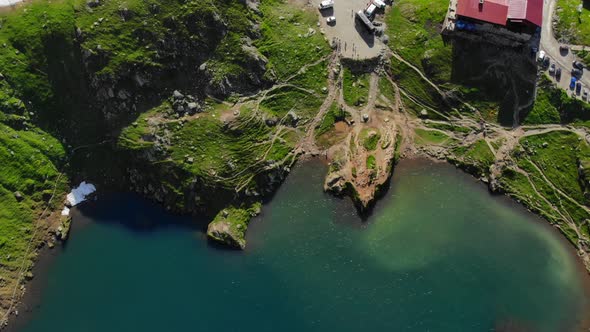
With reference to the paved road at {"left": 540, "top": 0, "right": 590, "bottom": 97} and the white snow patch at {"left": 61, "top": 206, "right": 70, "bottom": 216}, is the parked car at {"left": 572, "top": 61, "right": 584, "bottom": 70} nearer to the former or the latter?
the paved road at {"left": 540, "top": 0, "right": 590, "bottom": 97}

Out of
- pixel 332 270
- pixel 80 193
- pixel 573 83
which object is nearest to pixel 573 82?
pixel 573 83

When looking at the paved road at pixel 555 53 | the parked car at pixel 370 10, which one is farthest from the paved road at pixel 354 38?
the paved road at pixel 555 53

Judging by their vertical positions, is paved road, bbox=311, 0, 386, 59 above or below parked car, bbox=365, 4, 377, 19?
below

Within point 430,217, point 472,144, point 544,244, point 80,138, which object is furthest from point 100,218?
point 544,244

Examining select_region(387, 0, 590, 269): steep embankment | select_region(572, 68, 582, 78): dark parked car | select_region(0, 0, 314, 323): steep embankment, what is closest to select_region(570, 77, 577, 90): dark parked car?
select_region(572, 68, 582, 78): dark parked car

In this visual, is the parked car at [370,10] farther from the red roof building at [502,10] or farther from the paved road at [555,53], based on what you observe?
the paved road at [555,53]

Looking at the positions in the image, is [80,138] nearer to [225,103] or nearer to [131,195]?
[131,195]

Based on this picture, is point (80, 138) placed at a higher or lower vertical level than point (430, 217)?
higher
